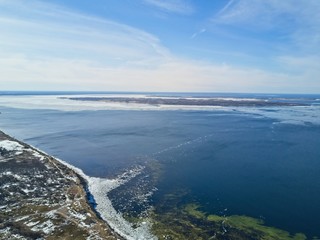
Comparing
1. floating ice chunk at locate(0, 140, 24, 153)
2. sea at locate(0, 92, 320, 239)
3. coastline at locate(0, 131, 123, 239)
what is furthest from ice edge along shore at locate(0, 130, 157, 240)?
floating ice chunk at locate(0, 140, 24, 153)

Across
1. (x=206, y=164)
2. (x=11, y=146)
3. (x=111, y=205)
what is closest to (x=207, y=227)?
(x=111, y=205)

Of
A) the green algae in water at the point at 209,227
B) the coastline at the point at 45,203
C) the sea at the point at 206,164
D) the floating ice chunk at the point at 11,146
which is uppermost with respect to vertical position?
the floating ice chunk at the point at 11,146

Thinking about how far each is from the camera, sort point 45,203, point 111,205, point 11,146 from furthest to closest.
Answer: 1. point 11,146
2. point 111,205
3. point 45,203

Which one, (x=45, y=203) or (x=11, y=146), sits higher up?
(x=11, y=146)

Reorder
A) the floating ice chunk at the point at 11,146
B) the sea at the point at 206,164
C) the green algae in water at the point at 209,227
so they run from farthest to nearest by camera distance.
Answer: the floating ice chunk at the point at 11,146 < the sea at the point at 206,164 < the green algae in water at the point at 209,227

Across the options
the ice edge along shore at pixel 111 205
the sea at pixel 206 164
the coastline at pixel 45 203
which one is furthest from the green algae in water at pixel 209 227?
the coastline at pixel 45 203

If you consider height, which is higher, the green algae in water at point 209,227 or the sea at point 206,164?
the sea at point 206,164

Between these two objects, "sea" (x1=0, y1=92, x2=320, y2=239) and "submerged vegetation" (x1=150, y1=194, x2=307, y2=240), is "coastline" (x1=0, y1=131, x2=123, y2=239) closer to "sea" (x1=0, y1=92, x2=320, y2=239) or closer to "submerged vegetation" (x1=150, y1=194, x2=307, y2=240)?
"sea" (x1=0, y1=92, x2=320, y2=239)

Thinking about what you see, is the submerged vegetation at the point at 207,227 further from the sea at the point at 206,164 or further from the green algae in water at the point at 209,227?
the sea at the point at 206,164

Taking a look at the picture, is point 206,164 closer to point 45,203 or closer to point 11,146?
point 45,203

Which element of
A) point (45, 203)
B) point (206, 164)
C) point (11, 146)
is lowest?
point (206, 164)
